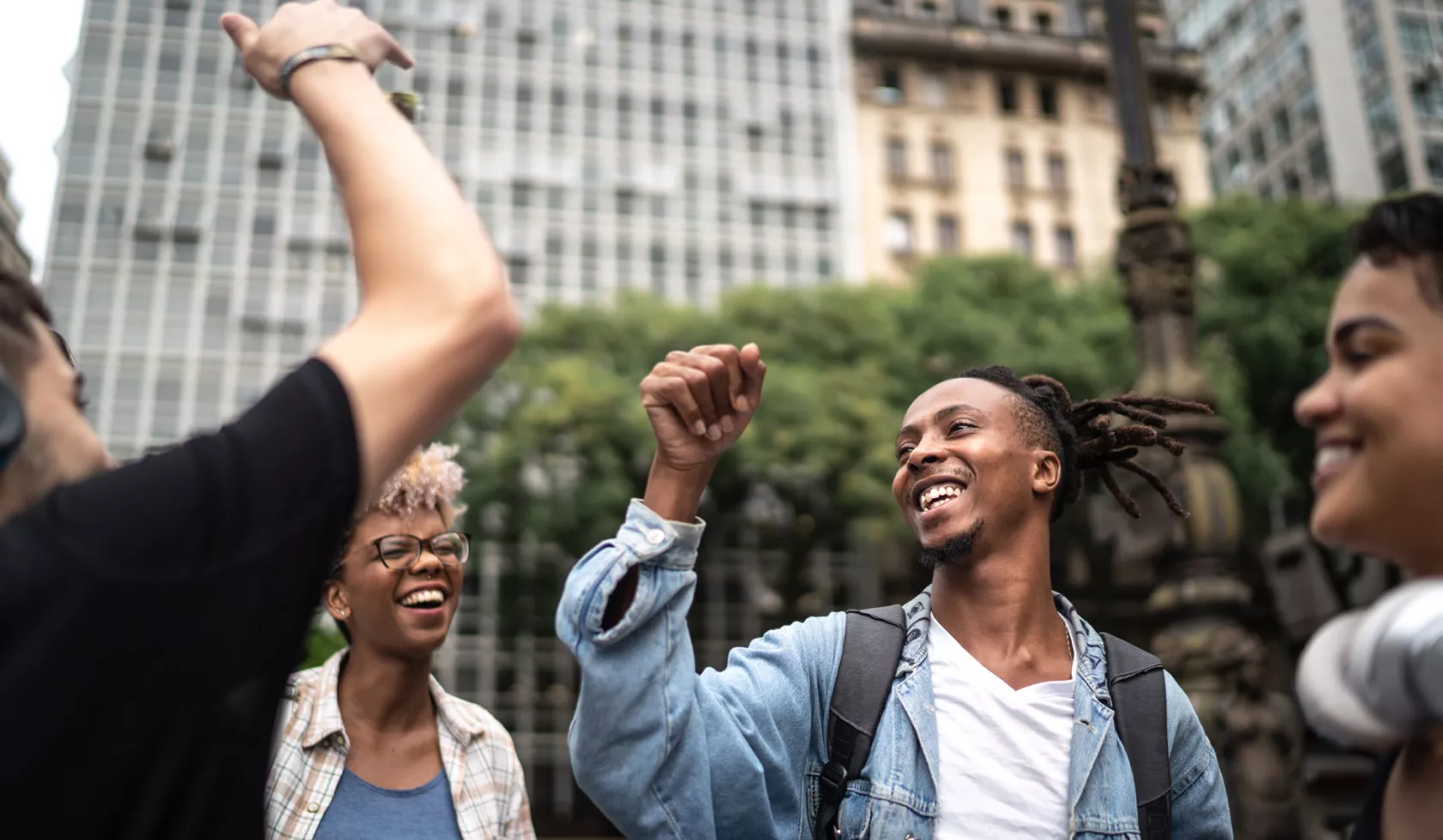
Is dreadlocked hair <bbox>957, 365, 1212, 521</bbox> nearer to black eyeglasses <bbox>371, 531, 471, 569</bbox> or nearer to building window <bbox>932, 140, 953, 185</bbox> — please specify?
black eyeglasses <bbox>371, 531, 471, 569</bbox>

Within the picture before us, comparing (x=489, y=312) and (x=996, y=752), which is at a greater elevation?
(x=489, y=312)

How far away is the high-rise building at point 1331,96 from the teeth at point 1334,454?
38.3 metres

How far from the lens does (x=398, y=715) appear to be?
3.89 m

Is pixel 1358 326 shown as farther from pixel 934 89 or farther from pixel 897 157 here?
pixel 934 89

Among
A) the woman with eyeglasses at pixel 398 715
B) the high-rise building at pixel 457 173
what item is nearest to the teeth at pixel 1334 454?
the woman with eyeglasses at pixel 398 715

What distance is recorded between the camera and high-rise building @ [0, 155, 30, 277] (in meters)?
1.86

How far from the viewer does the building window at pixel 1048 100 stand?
148ft

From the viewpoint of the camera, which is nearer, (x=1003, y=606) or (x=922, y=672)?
(x=922, y=672)

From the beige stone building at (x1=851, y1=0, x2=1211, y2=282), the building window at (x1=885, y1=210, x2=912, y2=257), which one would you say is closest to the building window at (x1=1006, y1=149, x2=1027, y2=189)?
the beige stone building at (x1=851, y1=0, x2=1211, y2=282)

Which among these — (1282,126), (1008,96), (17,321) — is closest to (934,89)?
(1008,96)

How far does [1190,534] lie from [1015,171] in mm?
35399

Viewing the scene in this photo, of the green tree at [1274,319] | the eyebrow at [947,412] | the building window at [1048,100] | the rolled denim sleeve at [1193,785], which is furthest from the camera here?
the building window at [1048,100]

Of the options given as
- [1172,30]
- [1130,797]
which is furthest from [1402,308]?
[1172,30]

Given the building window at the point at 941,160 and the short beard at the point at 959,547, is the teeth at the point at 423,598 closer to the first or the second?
the short beard at the point at 959,547
